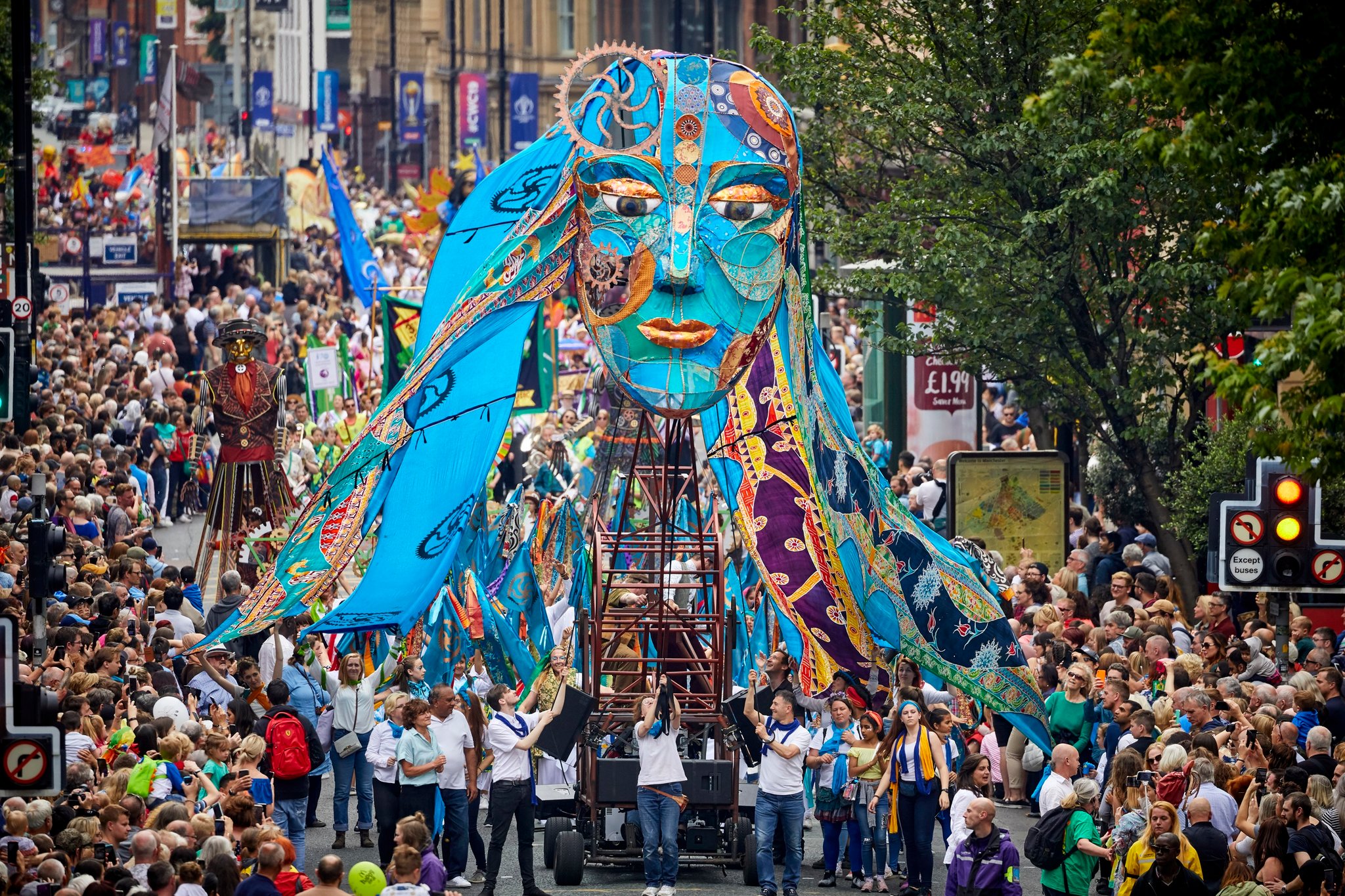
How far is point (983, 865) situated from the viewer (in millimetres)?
13570

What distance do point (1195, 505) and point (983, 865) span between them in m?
8.09

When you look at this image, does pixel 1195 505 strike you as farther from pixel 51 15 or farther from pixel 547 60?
pixel 51 15

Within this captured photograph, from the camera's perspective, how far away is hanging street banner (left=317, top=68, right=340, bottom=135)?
7431 cm

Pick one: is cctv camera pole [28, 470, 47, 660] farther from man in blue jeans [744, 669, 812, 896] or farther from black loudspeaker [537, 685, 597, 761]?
man in blue jeans [744, 669, 812, 896]

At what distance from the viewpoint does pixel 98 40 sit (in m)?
100

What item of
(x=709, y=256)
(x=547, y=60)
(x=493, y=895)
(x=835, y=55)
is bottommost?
(x=493, y=895)

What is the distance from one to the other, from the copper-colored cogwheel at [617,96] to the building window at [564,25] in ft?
281

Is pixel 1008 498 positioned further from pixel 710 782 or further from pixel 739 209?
pixel 739 209

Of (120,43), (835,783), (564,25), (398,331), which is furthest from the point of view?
(564,25)

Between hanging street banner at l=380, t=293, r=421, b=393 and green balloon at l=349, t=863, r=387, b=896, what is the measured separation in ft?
48.9

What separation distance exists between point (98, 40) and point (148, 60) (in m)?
8.55

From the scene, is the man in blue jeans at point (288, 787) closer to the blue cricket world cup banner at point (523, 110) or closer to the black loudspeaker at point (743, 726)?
the black loudspeaker at point (743, 726)

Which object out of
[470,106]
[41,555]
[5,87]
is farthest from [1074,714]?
[470,106]

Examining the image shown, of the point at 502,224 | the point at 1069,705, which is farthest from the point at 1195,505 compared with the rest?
the point at 502,224
